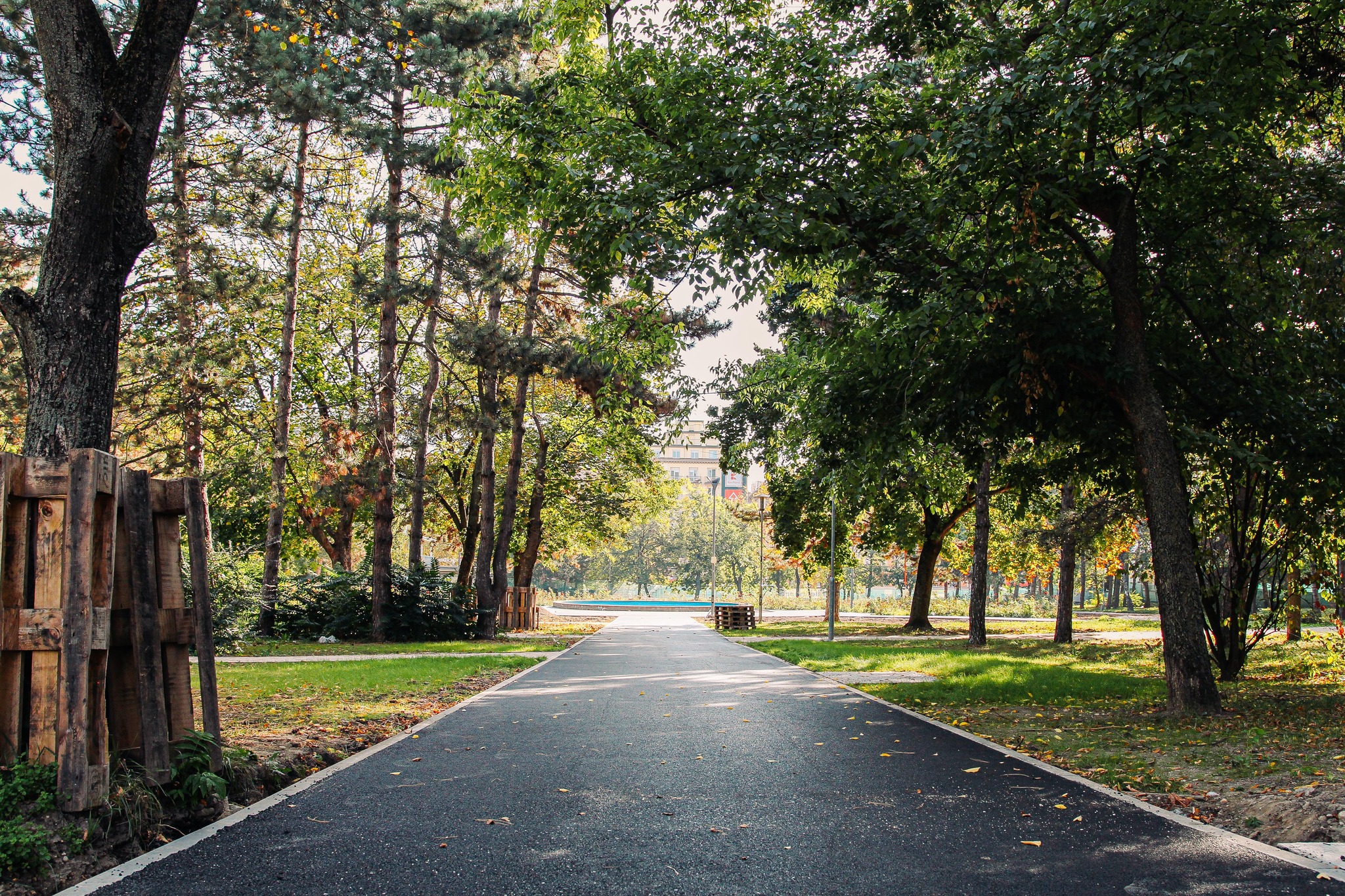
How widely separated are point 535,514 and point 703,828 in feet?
93.4

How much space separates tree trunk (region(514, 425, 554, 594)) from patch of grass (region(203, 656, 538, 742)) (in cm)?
1512

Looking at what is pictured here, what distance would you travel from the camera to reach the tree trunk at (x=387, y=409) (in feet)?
64.2

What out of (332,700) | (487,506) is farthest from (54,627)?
(487,506)

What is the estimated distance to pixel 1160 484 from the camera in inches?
390

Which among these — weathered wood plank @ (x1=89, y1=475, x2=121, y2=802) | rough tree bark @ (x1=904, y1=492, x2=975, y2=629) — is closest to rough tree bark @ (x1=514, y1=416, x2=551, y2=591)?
rough tree bark @ (x1=904, y1=492, x2=975, y2=629)

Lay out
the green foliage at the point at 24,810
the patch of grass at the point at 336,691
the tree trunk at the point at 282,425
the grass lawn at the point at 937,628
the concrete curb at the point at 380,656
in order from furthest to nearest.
Result: the grass lawn at the point at 937,628, the tree trunk at the point at 282,425, the concrete curb at the point at 380,656, the patch of grass at the point at 336,691, the green foliage at the point at 24,810

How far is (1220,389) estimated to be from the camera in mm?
10914

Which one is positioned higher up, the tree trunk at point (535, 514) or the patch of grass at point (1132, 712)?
the tree trunk at point (535, 514)

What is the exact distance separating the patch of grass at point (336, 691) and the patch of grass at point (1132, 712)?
5869mm

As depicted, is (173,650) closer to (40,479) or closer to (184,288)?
(40,479)

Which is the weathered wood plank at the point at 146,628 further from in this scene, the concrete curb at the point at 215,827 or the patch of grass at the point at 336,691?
the patch of grass at the point at 336,691

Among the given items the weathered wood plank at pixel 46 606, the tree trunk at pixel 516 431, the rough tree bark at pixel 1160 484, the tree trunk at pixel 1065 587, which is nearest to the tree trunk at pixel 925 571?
the tree trunk at pixel 1065 587

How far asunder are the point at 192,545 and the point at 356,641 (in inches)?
708

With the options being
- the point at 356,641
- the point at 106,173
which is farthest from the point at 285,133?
the point at 106,173
